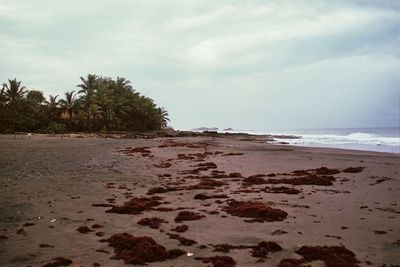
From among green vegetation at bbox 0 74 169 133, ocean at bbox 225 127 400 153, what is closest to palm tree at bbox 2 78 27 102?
green vegetation at bbox 0 74 169 133

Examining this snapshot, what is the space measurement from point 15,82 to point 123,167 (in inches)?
1839

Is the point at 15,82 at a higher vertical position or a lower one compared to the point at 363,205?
higher

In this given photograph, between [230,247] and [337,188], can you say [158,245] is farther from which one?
[337,188]

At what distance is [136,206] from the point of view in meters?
9.16

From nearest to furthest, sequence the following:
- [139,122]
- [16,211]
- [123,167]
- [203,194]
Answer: [16,211] < [203,194] < [123,167] < [139,122]

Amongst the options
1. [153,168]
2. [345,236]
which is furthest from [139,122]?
[345,236]

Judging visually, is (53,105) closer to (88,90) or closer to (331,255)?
(88,90)

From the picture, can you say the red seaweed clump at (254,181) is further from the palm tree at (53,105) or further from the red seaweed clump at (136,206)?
the palm tree at (53,105)

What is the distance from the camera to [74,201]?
995 centimetres

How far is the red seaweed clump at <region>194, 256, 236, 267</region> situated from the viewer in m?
5.61

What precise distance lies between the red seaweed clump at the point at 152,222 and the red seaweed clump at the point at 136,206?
0.94m

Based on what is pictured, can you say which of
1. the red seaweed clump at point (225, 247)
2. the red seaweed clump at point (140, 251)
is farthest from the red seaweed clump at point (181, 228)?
the red seaweed clump at point (225, 247)

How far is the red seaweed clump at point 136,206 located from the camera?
352 inches

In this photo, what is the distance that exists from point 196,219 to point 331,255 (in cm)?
331
